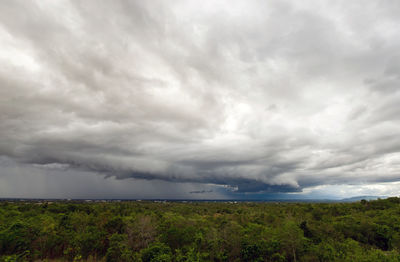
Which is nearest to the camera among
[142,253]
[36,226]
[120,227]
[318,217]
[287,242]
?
[142,253]

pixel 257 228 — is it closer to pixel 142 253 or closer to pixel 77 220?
pixel 142 253

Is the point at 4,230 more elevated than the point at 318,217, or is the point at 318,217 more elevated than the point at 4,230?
the point at 4,230

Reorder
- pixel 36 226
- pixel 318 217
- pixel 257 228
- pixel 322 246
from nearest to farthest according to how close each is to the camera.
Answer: pixel 322 246 < pixel 36 226 < pixel 257 228 < pixel 318 217

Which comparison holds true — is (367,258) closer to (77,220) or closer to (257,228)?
(257,228)

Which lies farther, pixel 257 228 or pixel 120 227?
pixel 120 227

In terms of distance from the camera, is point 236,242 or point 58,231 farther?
point 58,231

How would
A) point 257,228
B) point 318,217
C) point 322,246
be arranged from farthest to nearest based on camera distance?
point 318,217, point 257,228, point 322,246

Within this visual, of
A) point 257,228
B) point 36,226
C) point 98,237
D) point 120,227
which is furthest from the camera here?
point 120,227

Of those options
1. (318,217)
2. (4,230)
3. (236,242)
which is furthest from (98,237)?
(318,217)

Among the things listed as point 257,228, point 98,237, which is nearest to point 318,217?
point 257,228
